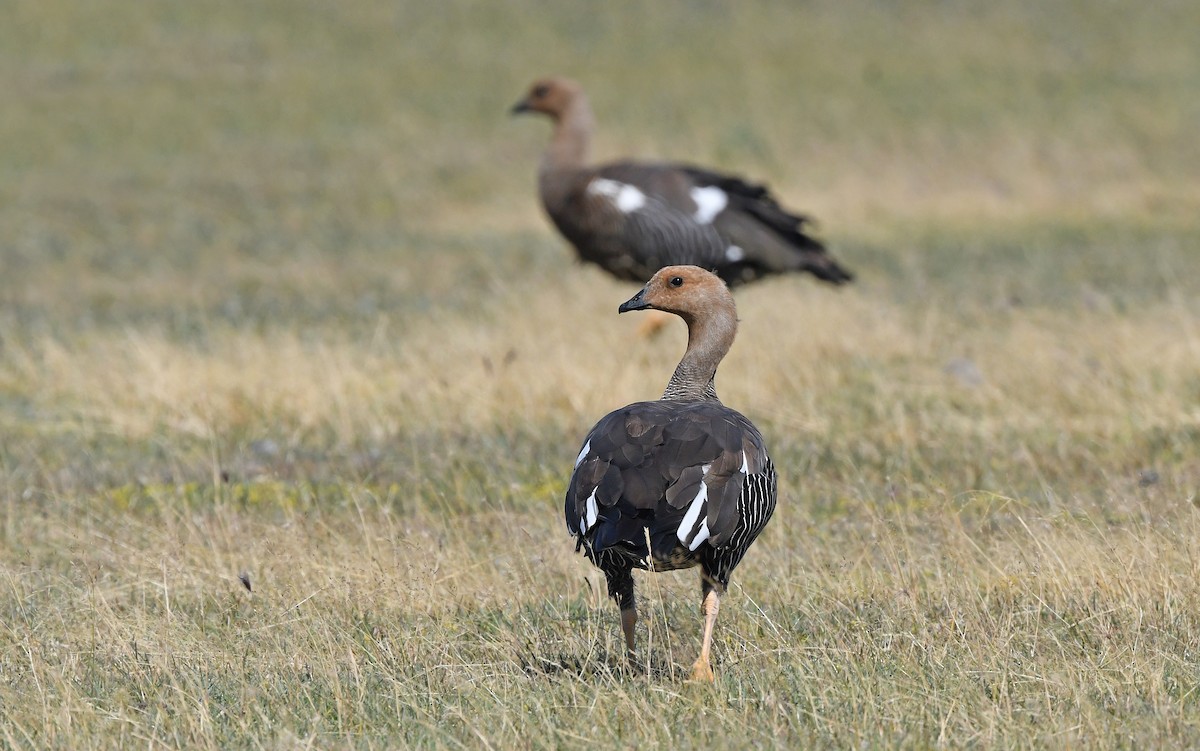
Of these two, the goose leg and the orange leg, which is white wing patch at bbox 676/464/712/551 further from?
the orange leg

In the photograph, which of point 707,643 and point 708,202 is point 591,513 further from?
point 708,202

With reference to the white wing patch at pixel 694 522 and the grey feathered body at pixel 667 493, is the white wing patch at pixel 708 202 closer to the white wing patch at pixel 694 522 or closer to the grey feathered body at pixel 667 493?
A: the grey feathered body at pixel 667 493

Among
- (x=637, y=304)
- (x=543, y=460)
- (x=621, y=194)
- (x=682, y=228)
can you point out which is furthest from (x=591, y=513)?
(x=621, y=194)

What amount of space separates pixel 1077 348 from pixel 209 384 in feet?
20.7

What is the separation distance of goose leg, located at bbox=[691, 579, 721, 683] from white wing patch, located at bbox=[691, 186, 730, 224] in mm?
7784

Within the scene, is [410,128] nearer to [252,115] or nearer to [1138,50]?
[252,115]

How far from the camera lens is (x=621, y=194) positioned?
1364 centimetres

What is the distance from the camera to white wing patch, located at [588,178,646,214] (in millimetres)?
13578

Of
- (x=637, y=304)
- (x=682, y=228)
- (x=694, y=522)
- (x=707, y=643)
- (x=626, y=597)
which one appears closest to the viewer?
(x=694, y=522)

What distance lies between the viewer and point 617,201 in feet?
44.6

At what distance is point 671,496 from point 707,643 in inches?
21.8

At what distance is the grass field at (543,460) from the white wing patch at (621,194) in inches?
40.9

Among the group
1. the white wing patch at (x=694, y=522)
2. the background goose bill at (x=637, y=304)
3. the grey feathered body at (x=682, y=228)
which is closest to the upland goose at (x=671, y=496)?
the white wing patch at (x=694, y=522)

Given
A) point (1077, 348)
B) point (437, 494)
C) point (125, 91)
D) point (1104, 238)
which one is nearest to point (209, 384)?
point (437, 494)
